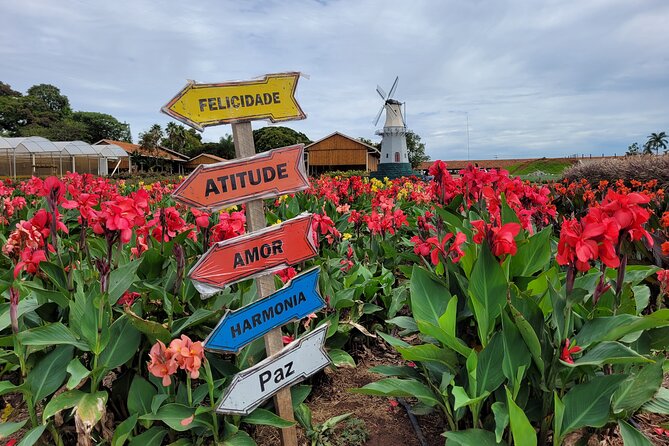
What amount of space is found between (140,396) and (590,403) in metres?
1.79

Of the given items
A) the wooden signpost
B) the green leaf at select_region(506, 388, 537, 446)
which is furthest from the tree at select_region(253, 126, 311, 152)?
the green leaf at select_region(506, 388, 537, 446)

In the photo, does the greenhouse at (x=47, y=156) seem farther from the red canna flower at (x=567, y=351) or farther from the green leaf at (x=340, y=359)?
the red canna flower at (x=567, y=351)

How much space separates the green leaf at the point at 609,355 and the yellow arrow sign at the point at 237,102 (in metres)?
1.50

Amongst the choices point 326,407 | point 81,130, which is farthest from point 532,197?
point 81,130

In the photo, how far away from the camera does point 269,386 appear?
1955 millimetres

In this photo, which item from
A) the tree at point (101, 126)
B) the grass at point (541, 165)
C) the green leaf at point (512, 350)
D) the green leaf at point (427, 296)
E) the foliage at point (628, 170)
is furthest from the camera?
the tree at point (101, 126)

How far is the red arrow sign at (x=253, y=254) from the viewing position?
1.85 meters

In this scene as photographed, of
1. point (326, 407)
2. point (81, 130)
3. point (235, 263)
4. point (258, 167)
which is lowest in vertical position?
point (326, 407)

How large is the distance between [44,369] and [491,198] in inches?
94.1

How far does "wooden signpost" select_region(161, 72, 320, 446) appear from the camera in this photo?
1.85m

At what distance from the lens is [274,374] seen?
1.98 m

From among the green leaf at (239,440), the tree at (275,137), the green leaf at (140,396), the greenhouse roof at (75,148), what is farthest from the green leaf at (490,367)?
the tree at (275,137)

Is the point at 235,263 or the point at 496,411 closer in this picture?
the point at 496,411

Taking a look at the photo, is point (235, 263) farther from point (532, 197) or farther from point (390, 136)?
point (390, 136)
